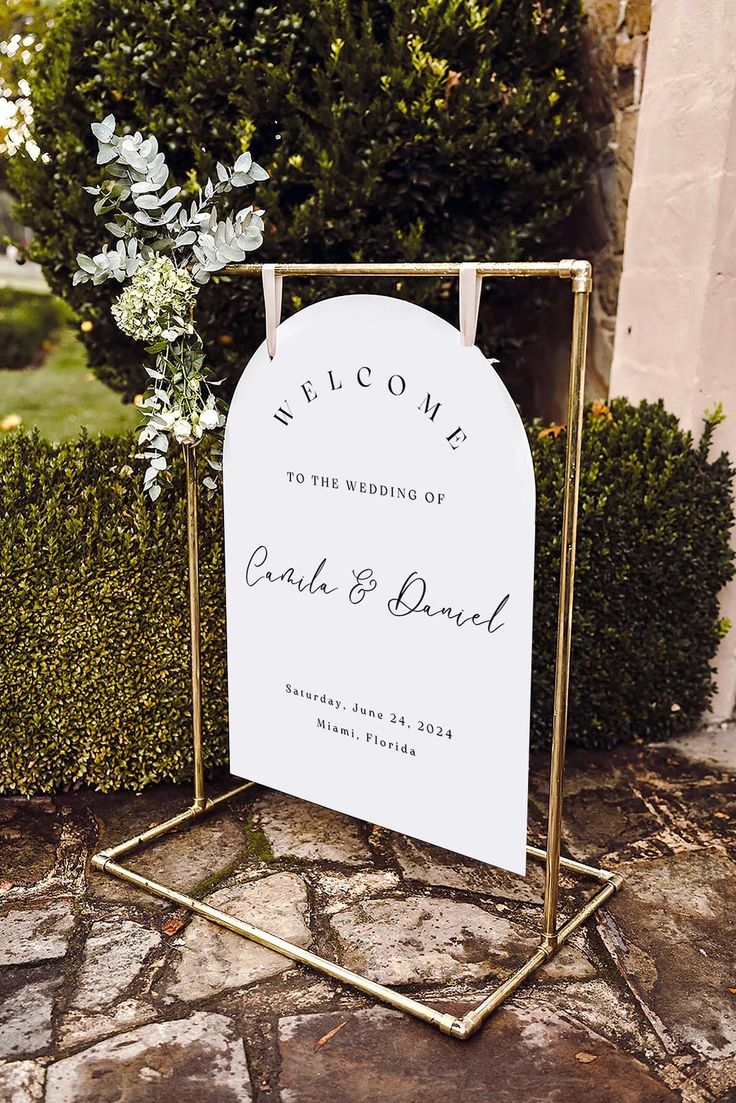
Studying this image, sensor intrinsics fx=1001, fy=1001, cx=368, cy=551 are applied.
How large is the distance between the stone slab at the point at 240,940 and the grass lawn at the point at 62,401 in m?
3.72

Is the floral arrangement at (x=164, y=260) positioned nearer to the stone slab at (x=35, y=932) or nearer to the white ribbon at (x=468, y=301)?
the white ribbon at (x=468, y=301)

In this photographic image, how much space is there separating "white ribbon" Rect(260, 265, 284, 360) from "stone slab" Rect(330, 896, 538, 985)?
1398 mm

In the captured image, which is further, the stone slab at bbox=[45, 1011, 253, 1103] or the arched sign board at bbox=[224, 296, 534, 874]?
the arched sign board at bbox=[224, 296, 534, 874]

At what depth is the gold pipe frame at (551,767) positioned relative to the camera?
202cm

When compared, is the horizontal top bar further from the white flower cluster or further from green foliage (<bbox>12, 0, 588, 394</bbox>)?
green foliage (<bbox>12, 0, 588, 394</bbox>)

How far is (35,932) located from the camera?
2.40m

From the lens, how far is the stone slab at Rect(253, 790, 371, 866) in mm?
2750

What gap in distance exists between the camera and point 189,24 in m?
3.41

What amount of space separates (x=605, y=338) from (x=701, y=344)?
81 cm

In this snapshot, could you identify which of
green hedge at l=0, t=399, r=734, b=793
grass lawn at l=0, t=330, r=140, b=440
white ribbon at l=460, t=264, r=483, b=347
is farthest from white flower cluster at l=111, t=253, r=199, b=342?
grass lawn at l=0, t=330, r=140, b=440

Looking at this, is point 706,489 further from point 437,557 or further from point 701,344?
point 437,557

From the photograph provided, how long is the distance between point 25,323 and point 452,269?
21.7 feet

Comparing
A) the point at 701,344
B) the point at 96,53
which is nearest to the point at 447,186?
the point at 701,344

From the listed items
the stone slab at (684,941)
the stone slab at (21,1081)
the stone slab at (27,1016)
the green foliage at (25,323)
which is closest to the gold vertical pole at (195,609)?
the stone slab at (27,1016)
